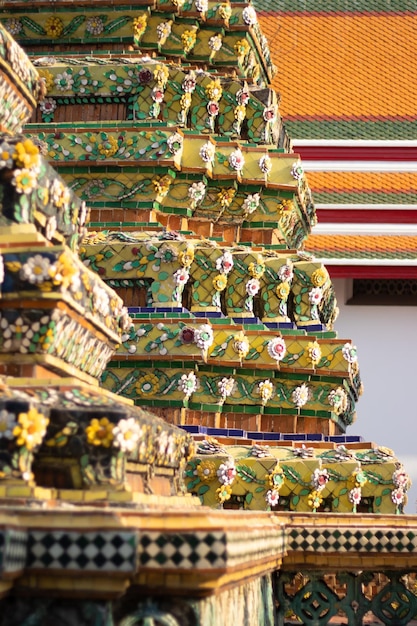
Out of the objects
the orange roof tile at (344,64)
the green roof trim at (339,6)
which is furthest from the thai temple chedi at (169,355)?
the green roof trim at (339,6)

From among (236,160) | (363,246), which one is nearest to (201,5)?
(236,160)

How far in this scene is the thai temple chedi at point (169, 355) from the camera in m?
4.68

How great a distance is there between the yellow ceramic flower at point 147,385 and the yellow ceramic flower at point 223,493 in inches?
49.2

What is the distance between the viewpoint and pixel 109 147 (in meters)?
11.4

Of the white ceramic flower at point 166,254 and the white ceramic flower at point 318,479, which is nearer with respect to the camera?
the white ceramic flower at point 318,479

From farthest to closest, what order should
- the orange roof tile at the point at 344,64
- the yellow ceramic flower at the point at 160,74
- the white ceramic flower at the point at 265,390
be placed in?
1. the orange roof tile at the point at 344,64
2. the yellow ceramic flower at the point at 160,74
3. the white ceramic flower at the point at 265,390

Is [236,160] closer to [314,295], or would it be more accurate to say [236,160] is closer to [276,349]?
[314,295]

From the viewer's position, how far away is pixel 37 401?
5.04 m

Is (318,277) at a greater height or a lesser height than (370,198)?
lesser

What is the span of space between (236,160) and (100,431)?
685 cm

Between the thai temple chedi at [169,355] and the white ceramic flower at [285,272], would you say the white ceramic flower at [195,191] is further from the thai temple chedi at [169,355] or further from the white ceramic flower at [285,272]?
the white ceramic flower at [285,272]

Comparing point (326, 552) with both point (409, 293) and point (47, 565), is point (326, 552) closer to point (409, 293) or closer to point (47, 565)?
point (47, 565)

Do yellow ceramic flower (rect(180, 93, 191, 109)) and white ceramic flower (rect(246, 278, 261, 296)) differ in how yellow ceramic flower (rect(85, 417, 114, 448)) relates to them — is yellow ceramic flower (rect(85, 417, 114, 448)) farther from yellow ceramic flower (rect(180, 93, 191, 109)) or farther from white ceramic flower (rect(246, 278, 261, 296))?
yellow ceramic flower (rect(180, 93, 191, 109))

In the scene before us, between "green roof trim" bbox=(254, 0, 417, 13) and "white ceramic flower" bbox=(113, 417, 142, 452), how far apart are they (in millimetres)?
16449
